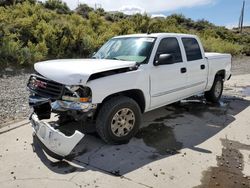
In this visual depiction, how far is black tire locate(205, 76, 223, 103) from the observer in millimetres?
7523

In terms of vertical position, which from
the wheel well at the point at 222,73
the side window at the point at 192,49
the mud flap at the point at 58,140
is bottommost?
the mud flap at the point at 58,140

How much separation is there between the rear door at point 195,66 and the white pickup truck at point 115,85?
0.02 m

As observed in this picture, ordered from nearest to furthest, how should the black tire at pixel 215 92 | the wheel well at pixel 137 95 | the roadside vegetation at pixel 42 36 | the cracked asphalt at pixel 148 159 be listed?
the cracked asphalt at pixel 148 159, the wheel well at pixel 137 95, the black tire at pixel 215 92, the roadside vegetation at pixel 42 36

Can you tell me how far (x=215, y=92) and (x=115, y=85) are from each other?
4057mm

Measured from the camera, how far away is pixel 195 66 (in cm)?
636

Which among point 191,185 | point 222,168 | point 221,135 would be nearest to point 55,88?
point 191,185

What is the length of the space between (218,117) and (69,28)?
9504 millimetres

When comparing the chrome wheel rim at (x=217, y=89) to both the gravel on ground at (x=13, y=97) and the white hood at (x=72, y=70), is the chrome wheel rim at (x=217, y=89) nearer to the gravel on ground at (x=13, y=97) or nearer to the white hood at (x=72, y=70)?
the white hood at (x=72, y=70)

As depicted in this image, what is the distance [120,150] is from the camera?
4613mm

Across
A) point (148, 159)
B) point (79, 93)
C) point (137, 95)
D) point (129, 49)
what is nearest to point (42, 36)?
point (129, 49)

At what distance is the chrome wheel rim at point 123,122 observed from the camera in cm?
466

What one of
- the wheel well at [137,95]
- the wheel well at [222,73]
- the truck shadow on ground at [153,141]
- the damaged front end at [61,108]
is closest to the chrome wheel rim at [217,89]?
the wheel well at [222,73]

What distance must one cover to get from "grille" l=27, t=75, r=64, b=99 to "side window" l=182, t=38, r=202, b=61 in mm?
3112

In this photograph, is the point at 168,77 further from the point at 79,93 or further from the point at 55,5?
the point at 55,5
